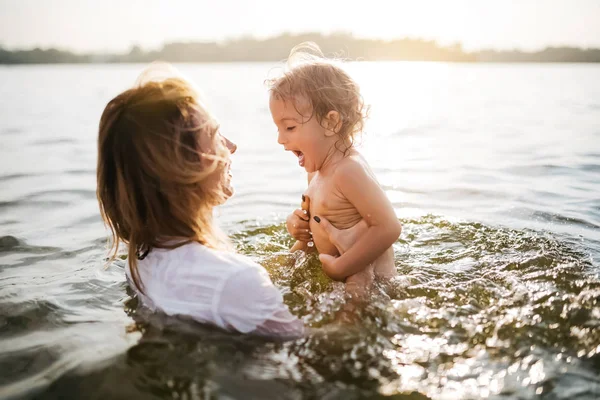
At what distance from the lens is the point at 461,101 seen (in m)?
18.8

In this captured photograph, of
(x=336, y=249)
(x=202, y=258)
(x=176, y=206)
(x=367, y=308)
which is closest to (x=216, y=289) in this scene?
(x=202, y=258)

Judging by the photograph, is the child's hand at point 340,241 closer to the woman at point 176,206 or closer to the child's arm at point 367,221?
the child's arm at point 367,221

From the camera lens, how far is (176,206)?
2645mm

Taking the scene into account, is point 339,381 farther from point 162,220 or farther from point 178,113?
point 178,113

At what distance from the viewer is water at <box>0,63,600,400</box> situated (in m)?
2.58

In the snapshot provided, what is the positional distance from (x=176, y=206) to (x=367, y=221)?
1442 mm

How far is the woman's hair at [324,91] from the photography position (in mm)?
3959

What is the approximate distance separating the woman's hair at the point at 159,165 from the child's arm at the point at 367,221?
1089 mm

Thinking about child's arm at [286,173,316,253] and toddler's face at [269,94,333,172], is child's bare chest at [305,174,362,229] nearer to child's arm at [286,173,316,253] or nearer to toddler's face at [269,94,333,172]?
child's arm at [286,173,316,253]

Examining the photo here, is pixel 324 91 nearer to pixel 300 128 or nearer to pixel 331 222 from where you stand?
pixel 300 128

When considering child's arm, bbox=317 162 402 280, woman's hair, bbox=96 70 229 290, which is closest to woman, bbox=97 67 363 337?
woman's hair, bbox=96 70 229 290

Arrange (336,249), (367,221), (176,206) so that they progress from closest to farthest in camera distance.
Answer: (176,206) < (367,221) < (336,249)

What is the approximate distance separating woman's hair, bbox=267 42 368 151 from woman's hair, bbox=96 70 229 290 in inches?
51.6

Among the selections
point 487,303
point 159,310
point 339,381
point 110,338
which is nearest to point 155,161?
point 159,310
